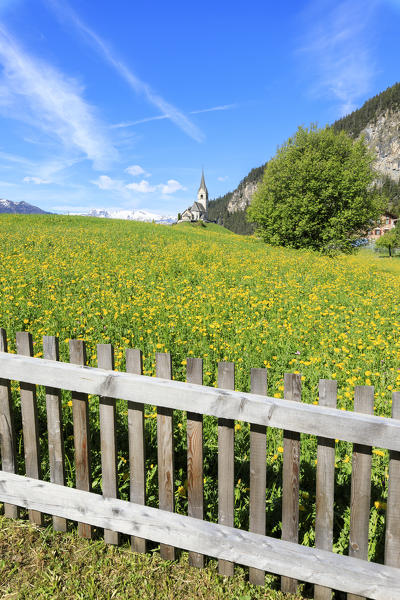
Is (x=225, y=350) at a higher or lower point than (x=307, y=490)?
higher

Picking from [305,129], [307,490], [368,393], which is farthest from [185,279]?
[305,129]

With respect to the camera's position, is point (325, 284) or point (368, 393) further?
point (325, 284)

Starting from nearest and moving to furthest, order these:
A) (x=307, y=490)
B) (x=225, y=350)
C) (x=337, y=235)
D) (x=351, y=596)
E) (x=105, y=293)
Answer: (x=351, y=596) < (x=307, y=490) < (x=225, y=350) < (x=105, y=293) < (x=337, y=235)

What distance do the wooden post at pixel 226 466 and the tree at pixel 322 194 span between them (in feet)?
90.5

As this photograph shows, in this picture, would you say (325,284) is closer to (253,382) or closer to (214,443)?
(214,443)

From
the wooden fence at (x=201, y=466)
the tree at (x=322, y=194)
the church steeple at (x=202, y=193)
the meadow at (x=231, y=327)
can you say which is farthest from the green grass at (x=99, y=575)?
the church steeple at (x=202, y=193)

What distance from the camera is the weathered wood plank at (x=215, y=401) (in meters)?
1.75

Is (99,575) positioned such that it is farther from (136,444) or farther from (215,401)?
(215,401)

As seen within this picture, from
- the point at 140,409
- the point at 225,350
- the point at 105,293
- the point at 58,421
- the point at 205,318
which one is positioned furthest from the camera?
the point at 105,293

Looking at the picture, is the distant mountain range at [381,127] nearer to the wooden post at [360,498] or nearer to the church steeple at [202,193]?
the church steeple at [202,193]

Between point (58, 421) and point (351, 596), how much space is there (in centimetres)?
207

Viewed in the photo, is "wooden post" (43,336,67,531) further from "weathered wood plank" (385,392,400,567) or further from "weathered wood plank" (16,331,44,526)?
"weathered wood plank" (385,392,400,567)

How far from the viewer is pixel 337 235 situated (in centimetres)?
2822

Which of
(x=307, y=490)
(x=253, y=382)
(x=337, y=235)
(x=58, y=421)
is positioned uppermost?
(x=337, y=235)
